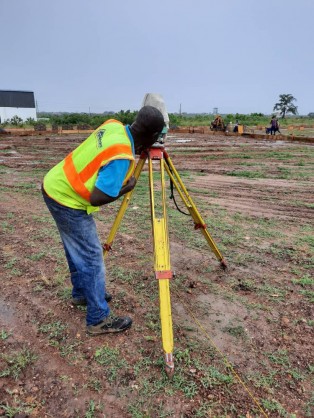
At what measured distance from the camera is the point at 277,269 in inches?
137

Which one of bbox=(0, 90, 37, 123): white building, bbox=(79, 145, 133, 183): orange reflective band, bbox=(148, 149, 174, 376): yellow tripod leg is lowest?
bbox=(148, 149, 174, 376): yellow tripod leg

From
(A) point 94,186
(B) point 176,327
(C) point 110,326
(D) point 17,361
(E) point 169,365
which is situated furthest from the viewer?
(B) point 176,327

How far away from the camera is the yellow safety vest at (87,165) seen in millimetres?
1957

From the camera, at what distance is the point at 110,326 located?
8.14ft

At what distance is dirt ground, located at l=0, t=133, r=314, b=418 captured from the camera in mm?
1985

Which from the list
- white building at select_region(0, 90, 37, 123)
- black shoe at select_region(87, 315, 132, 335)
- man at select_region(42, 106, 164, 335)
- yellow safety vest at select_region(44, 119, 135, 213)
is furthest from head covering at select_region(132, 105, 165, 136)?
white building at select_region(0, 90, 37, 123)

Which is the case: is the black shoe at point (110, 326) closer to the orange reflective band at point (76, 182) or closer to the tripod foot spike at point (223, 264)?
the orange reflective band at point (76, 182)

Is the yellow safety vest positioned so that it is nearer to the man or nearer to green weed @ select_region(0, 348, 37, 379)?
the man

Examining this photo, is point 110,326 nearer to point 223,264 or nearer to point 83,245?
point 83,245

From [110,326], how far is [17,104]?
47.1 m

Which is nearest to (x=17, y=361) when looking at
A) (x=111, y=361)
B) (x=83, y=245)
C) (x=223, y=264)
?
(x=111, y=361)

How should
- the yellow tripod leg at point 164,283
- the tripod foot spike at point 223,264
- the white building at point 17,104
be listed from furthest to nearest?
1. the white building at point 17,104
2. the tripod foot spike at point 223,264
3. the yellow tripod leg at point 164,283

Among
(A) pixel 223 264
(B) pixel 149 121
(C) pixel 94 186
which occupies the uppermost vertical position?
(B) pixel 149 121

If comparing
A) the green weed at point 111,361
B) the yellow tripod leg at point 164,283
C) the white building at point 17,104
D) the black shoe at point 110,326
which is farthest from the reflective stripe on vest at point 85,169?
the white building at point 17,104
